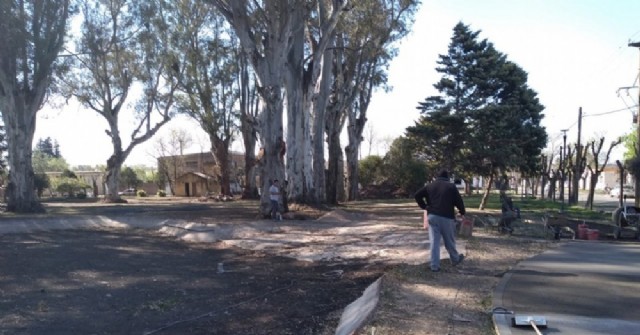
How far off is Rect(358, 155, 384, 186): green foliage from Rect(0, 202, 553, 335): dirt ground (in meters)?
40.0

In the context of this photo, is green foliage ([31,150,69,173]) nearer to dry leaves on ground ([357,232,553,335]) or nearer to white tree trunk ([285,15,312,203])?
white tree trunk ([285,15,312,203])

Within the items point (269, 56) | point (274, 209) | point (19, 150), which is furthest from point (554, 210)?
point (19, 150)

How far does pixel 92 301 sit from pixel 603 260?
1015cm

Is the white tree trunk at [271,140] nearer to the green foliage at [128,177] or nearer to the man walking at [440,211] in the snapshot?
the man walking at [440,211]

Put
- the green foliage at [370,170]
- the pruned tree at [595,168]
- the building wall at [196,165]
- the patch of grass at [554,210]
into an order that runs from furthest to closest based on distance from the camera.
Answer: the building wall at [196,165] → the green foliage at [370,170] → the pruned tree at [595,168] → the patch of grass at [554,210]

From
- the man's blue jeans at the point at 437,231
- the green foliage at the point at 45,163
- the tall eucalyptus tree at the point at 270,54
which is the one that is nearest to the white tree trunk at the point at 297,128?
the tall eucalyptus tree at the point at 270,54

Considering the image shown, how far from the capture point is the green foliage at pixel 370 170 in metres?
59.3

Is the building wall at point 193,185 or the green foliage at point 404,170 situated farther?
the building wall at point 193,185

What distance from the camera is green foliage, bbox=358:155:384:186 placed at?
5926cm

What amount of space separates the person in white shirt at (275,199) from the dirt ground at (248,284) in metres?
4.22

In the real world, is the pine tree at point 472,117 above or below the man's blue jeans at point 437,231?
above

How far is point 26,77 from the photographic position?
29844 millimetres

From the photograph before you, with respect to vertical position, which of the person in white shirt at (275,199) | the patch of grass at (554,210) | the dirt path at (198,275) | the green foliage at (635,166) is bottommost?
the dirt path at (198,275)

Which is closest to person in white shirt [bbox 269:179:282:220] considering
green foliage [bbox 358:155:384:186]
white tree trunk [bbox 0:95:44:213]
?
white tree trunk [bbox 0:95:44:213]
